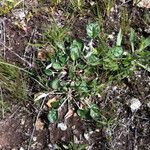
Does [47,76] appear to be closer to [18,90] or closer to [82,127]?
[18,90]

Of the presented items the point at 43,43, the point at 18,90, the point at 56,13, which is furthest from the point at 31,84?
the point at 56,13

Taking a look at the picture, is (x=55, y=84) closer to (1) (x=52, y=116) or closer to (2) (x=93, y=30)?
(1) (x=52, y=116)

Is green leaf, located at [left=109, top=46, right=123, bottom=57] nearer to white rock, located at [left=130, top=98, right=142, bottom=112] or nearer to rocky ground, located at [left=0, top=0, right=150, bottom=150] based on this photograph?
rocky ground, located at [left=0, top=0, right=150, bottom=150]

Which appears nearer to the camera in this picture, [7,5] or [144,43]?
[144,43]

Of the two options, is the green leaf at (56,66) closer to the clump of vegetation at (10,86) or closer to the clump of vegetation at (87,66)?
the clump of vegetation at (87,66)

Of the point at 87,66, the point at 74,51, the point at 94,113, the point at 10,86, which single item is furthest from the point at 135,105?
the point at 10,86

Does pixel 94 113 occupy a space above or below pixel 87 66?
below
